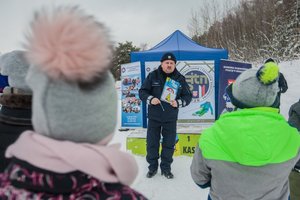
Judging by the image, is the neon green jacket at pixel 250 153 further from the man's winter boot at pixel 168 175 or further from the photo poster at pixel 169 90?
the man's winter boot at pixel 168 175

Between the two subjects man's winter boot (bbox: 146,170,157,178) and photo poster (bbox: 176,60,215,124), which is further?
photo poster (bbox: 176,60,215,124)

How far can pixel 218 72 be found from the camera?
7129 millimetres

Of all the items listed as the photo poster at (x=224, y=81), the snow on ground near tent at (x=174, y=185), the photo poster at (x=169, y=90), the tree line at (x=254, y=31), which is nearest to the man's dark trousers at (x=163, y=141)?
the snow on ground near tent at (x=174, y=185)

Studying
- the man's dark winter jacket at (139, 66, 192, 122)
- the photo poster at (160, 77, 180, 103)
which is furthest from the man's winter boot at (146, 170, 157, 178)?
the photo poster at (160, 77, 180, 103)

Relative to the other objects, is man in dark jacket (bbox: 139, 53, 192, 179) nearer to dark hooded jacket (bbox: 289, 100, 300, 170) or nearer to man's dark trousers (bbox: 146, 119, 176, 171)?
man's dark trousers (bbox: 146, 119, 176, 171)

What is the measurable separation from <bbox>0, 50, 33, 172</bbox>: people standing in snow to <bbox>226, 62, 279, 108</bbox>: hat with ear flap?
121 centimetres

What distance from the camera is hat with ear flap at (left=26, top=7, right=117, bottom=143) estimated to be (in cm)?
108

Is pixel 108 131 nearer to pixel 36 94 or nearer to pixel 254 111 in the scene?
pixel 36 94

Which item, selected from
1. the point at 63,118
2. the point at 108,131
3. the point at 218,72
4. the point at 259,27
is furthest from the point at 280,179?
the point at 259,27

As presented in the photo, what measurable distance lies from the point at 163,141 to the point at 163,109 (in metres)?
0.48

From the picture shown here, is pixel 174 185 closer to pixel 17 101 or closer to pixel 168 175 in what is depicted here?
pixel 168 175

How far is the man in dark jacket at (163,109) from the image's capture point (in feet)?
16.8

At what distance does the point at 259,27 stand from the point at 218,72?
1900 centimetres

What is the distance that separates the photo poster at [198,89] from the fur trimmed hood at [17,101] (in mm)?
5132
